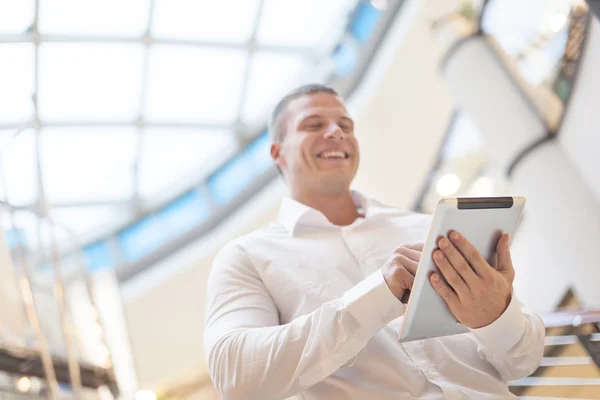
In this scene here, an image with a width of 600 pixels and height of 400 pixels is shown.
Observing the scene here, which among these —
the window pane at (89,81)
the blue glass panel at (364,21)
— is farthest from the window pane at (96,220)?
the blue glass panel at (364,21)

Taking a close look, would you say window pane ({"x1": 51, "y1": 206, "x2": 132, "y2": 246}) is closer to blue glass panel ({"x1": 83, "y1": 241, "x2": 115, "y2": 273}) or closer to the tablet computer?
blue glass panel ({"x1": 83, "y1": 241, "x2": 115, "y2": 273})

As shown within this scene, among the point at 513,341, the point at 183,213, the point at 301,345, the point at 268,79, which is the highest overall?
the point at 268,79

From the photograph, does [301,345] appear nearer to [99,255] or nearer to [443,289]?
[443,289]

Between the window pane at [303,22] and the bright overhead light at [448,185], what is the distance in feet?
13.4

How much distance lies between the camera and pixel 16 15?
10.1 m

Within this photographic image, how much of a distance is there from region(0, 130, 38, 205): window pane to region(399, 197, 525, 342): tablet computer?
11.3 metres

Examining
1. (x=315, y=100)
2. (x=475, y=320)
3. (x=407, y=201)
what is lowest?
(x=475, y=320)

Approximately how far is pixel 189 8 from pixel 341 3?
3003 millimetres

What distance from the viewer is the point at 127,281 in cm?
1477

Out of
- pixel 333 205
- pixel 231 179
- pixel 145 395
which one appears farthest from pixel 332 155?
pixel 231 179

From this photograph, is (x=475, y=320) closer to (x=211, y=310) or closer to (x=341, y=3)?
(x=211, y=310)

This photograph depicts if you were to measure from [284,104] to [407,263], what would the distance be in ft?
3.95

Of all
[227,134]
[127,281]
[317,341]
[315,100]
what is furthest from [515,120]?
[127,281]

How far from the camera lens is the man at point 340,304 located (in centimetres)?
164
